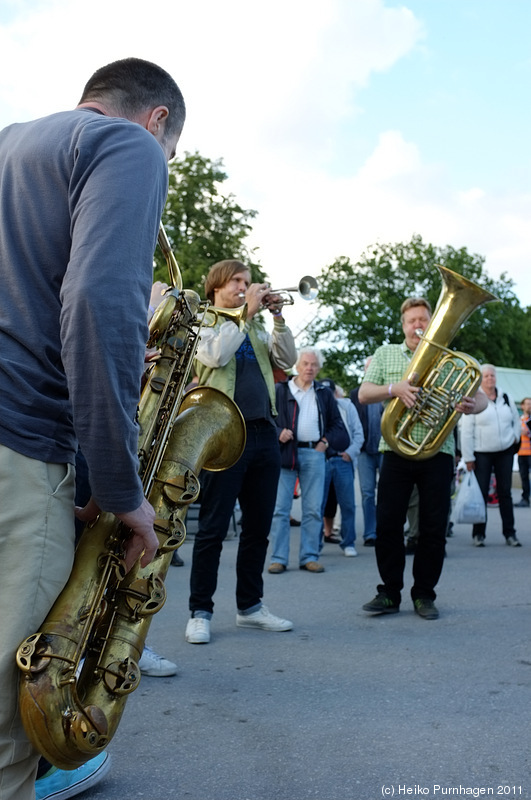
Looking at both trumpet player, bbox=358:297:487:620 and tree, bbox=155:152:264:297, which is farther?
tree, bbox=155:152:264:297

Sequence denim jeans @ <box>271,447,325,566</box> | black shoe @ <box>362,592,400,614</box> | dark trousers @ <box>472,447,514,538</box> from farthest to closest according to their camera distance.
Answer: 1. dark trousers @ <box>472,447,514,538</box>
2. denim jeans @ <box>271,447,325,566</box>
3. black shoe @ <box>362,592,400,614</box>

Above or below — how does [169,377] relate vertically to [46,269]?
below

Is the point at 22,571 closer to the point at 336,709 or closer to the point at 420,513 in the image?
the point at 336,709

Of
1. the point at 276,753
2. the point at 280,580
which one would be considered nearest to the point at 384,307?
the point at 280,580

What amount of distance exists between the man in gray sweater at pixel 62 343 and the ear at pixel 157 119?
0.67 feet

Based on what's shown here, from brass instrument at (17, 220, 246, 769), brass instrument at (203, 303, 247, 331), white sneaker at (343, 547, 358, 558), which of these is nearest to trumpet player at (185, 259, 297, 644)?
brass instrument at (203, 303, 247, 331)

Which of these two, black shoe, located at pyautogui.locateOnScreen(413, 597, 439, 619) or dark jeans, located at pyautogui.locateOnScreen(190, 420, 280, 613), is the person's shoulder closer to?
dark jeans, located at pyautogui.locateOnScreen(190, 420, 280, 613)

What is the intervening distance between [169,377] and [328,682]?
2.32 m

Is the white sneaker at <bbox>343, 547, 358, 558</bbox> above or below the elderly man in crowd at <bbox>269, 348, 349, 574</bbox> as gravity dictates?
below

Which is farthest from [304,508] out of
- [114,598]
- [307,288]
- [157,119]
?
[157,119]

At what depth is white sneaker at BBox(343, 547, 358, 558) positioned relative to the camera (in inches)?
346

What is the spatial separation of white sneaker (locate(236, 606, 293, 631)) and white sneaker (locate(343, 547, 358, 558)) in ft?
11.7

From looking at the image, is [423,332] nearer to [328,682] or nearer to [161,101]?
[328,682]

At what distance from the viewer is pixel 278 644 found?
4895 millimetres
